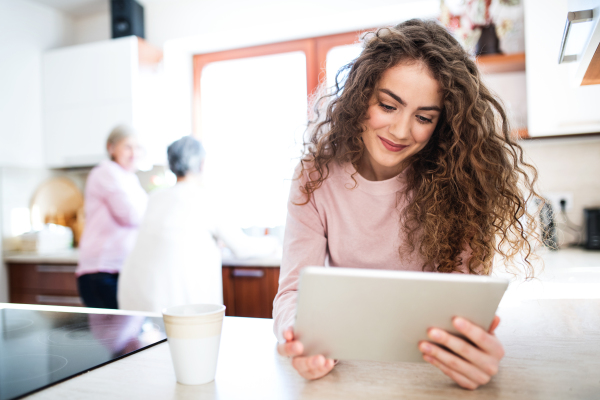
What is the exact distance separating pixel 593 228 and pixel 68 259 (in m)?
2.82

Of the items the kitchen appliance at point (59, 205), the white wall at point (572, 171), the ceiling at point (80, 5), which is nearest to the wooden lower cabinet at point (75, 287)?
the kitchen appliance at point (59, 205)

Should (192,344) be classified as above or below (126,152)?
below

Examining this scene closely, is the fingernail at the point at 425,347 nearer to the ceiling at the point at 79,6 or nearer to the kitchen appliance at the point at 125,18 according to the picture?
the kitchen appliance at the point at 125,18

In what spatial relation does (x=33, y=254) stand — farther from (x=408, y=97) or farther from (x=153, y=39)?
(x=408, y=97)

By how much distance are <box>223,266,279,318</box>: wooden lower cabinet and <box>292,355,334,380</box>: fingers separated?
5.34 ft

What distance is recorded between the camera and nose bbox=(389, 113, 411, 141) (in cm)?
98

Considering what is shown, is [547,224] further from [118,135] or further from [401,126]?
[118,135]

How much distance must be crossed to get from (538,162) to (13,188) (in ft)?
10.5

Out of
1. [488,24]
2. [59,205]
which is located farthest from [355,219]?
[59,205]

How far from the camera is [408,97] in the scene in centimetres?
97

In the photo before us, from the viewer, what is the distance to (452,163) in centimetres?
105

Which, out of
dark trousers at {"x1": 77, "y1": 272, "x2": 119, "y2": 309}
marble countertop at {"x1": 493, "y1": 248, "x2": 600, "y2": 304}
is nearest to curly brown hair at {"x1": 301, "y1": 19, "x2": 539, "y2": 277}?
marble countertop at {"x1": 493, "y1": 248, "x2": 600, "y2": 304}

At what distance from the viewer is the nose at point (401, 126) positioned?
38.5 inches

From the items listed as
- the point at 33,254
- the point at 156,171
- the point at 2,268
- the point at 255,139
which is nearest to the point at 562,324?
the point at 255,139
